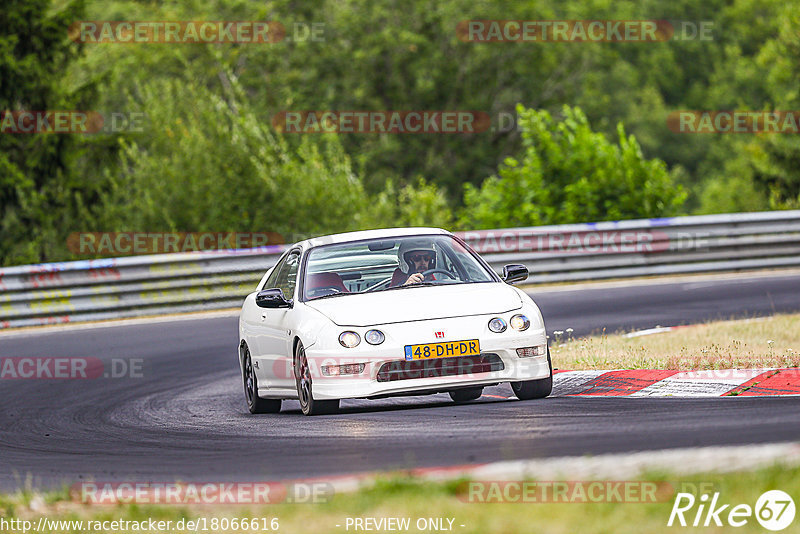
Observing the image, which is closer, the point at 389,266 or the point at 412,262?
the point at 412,262

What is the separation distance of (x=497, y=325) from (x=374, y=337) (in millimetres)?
892

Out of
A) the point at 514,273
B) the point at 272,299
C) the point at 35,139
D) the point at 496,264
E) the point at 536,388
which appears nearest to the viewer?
the point at 536,388

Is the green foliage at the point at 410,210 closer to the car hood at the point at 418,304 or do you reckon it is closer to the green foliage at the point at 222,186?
the green foliage at the point at 222,186

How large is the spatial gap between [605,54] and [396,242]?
5293cm

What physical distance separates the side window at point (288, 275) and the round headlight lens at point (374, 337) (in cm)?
149

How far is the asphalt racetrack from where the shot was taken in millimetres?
7176

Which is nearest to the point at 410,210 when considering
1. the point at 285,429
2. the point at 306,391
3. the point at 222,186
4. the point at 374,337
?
the point at 222,186

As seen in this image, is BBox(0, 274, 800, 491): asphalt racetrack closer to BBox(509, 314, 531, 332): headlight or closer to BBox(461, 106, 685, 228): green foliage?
BBox(509, 314, 531, 332): headlight

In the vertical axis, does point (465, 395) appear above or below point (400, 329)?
below

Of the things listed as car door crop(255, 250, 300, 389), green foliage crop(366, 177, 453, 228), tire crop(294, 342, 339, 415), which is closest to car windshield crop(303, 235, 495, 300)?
car door crop(255, 250, 300, 389)

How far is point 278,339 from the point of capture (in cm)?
1069

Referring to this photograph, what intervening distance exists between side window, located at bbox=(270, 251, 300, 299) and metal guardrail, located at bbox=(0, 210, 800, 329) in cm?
902

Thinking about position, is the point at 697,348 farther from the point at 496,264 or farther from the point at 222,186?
the point at 222,186

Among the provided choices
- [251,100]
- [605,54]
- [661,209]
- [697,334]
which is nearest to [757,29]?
[605,54]
